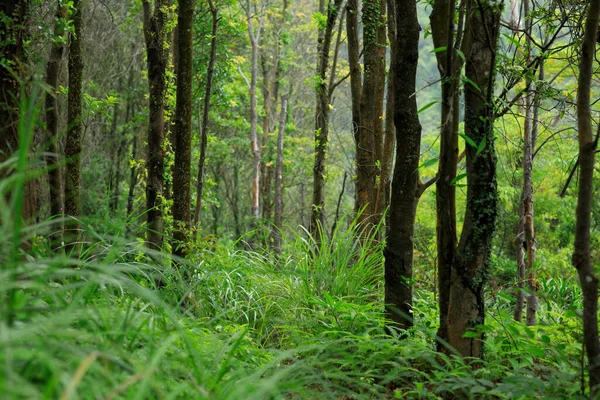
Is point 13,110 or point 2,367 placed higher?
point 13,110

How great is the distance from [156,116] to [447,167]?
4.00 metres

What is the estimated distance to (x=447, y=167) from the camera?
313cm

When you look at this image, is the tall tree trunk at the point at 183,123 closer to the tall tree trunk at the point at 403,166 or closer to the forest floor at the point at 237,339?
the forest floor at the point at 237,339

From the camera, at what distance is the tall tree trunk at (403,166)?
11.6 ft

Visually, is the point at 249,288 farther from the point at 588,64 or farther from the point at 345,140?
the point at 345,140

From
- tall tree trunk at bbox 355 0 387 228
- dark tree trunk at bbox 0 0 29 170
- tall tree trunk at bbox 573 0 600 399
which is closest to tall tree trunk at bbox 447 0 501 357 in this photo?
tall tree trunk at bbox 573 0 600 399

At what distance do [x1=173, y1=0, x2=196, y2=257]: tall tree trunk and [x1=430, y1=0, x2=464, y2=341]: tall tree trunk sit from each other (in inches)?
114

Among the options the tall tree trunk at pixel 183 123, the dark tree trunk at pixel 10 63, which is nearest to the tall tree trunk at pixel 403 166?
the tall tree trunk at pixel 183 123

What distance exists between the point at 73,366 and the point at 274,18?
75.3 ft

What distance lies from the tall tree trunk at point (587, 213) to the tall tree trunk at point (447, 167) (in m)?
0.70

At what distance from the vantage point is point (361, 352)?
127 inches

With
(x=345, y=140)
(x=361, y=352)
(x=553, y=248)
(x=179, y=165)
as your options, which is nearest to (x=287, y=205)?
(x=345, y=140)

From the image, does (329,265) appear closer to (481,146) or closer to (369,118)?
(481,146)

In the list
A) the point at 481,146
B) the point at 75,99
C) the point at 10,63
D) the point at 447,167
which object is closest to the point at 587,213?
the point at 481,146
